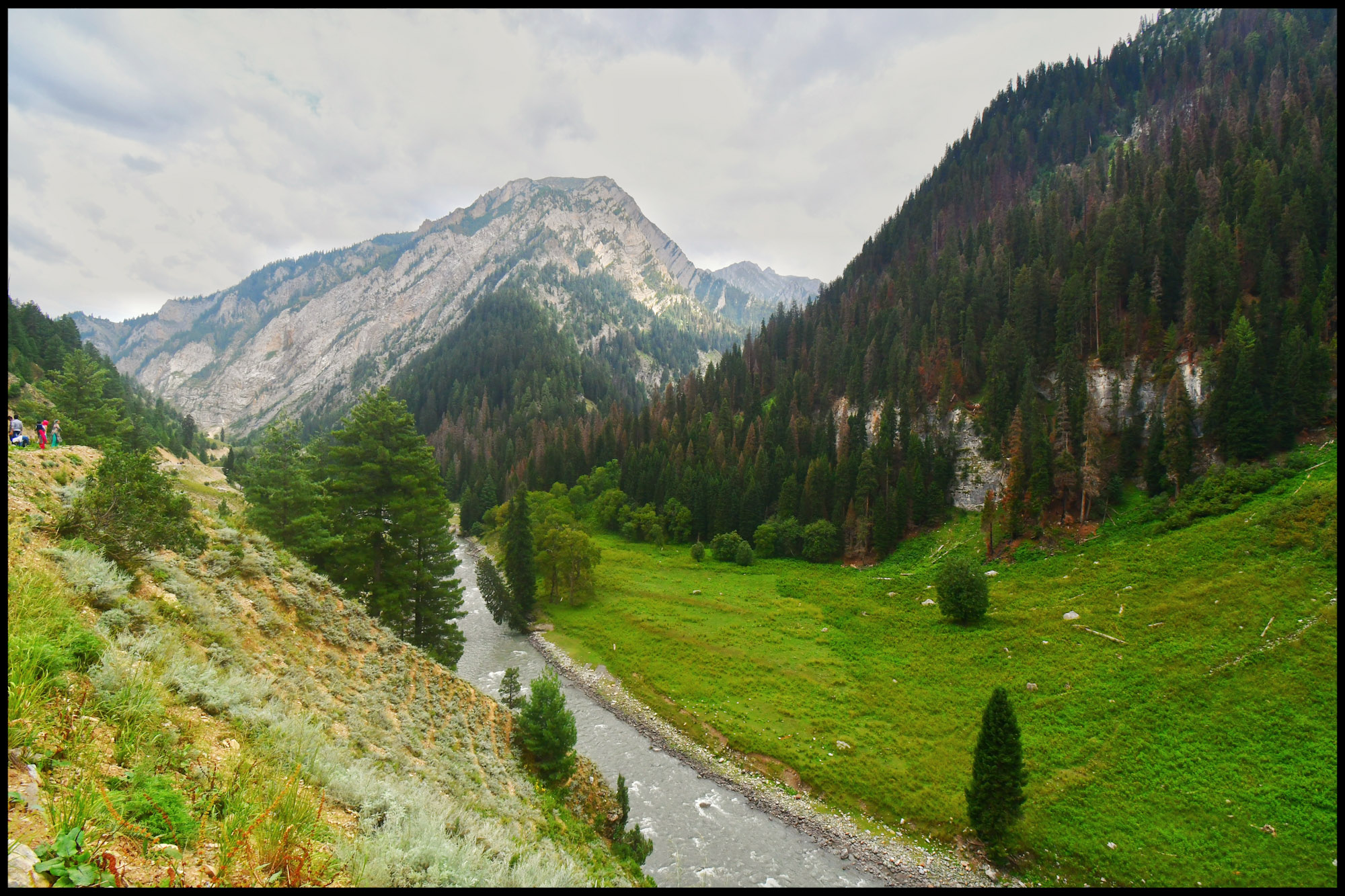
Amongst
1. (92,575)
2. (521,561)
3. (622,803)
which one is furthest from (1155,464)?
(92,575)

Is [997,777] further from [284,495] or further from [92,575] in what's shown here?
[284,495]

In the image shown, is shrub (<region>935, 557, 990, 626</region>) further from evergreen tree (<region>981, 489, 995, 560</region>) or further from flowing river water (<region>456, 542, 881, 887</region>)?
flowing river water (<region>456, 542, 881, 887</region>)

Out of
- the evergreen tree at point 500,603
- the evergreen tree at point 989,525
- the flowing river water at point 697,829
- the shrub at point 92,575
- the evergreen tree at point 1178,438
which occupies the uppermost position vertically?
the evergreen tree at point 1178,438

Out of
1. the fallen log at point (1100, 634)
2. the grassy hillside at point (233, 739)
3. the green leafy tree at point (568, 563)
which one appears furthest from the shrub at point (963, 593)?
the green leafy tree at point (568, 563)

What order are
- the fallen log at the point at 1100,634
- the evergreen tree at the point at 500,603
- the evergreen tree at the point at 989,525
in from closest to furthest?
the fallen log at the point at 1100,634 → the evergreen tree at the point at 989,525 → the evergreen tree at the point at 500,603

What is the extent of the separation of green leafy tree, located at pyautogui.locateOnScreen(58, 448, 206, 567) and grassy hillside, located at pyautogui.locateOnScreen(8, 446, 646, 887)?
474 millimetres

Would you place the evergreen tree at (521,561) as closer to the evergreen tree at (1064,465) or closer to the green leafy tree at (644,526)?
the green leafy tree at (644,526)

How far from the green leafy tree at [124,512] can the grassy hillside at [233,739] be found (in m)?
0.47

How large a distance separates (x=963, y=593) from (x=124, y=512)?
4788 cm

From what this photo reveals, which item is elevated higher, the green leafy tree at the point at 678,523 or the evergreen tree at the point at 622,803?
the green leafy tree at the point at 678,523

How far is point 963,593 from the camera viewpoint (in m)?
42.2

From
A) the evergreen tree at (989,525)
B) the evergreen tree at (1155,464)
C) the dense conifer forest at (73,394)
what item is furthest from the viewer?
the evergreen tree at (989,525)

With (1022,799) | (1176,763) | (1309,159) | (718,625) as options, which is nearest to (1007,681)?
(1176,763)

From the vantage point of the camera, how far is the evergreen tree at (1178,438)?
159ft
